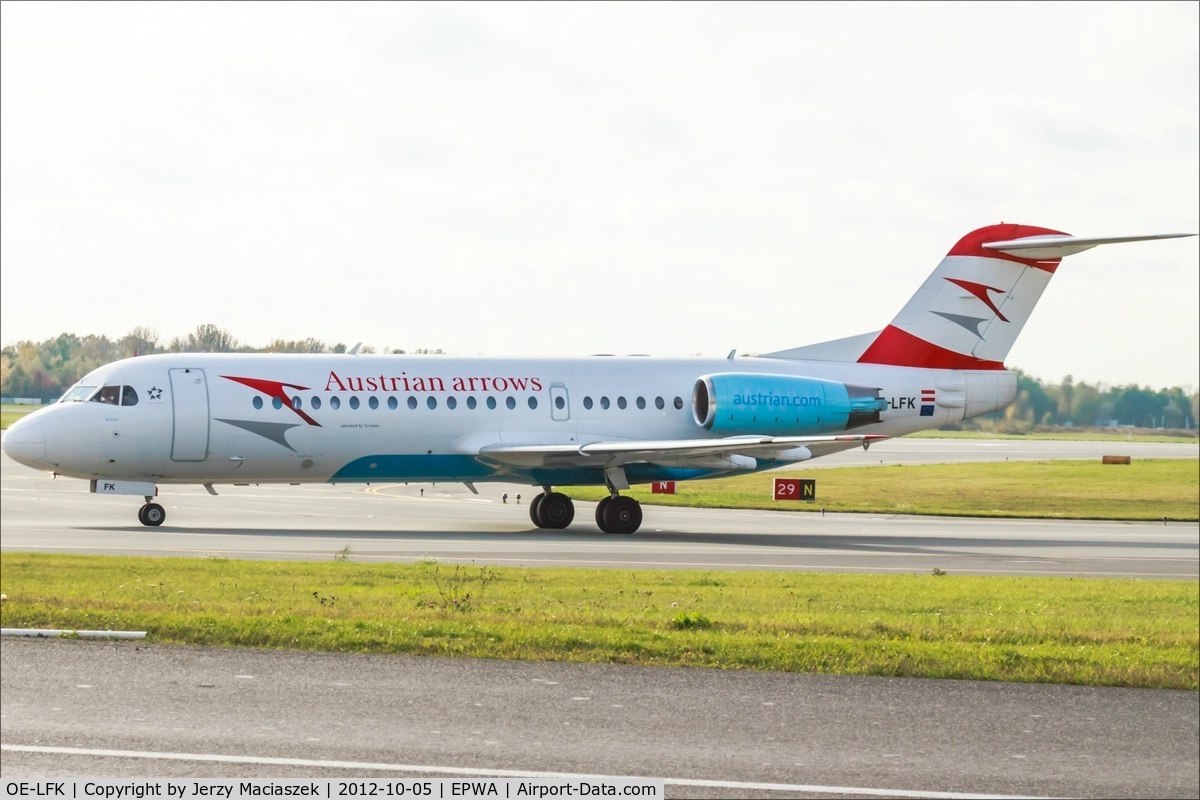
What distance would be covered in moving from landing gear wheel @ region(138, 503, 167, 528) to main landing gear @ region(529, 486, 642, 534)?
7935mm

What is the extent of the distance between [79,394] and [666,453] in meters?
11.9

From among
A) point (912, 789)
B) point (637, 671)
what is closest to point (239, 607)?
point (637, 671)

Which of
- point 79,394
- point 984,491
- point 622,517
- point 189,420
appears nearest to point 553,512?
point 622,517

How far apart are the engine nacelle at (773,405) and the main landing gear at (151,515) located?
11787 mm

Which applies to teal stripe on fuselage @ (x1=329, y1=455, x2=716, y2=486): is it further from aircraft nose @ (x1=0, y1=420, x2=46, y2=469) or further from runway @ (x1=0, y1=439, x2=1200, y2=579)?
aircraft nose @ (x1=0, y1=420, x2=46, y2=469)

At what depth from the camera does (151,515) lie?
3042cm

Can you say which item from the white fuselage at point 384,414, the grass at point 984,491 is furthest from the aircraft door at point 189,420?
the grass at point 984,491

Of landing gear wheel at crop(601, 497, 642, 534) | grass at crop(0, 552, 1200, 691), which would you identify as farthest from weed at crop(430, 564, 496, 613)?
landing gear wheel at crop(601, 497, 642, 534)

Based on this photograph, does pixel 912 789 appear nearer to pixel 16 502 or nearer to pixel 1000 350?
pixel 1000 350

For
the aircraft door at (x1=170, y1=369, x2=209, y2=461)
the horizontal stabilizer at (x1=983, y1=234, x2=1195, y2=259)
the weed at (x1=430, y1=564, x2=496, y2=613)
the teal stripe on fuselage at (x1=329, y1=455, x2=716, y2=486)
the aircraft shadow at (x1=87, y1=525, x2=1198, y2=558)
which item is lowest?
the aircraft shadow at (x1=87, y1=525, x2=1198, y2=558)

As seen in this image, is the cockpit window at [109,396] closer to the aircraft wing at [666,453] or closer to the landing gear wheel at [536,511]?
the aircraft wing at [666,453]

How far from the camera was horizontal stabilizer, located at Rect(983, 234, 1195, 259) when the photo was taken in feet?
107

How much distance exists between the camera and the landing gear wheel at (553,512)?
3200 cm

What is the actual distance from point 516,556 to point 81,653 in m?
11.6
